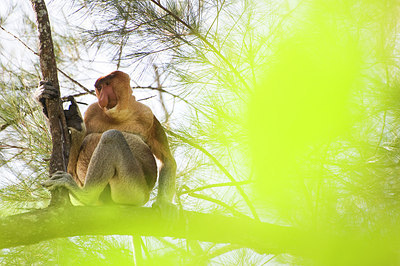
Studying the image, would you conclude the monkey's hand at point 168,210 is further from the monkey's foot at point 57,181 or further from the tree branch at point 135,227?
the monkey's foot at point 57,181

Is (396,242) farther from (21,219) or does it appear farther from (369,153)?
(21,219)

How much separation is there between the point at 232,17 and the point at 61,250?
1778 millimetres

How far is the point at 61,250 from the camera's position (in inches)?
125

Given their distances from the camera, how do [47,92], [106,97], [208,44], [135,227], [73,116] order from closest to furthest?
[135,227], [47,92], [73,116], [106,97], [208,44]

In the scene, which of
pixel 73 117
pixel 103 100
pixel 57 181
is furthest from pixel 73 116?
pixel 57 181

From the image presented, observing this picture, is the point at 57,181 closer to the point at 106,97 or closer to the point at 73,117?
the point at 73,117

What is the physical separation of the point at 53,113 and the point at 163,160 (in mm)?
860

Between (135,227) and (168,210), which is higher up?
(168,210)

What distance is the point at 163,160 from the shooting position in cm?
307

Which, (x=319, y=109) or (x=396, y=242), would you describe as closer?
(x=396, y=242)

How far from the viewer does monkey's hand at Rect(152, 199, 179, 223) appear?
239 centimetres

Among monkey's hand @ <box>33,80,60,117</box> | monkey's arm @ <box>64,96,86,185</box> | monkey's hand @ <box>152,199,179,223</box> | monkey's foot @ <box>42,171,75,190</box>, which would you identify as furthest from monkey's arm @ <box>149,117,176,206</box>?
monkey's hand @ <box>33,80,60,117</box>

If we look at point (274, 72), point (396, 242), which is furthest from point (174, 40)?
point (396, 242)

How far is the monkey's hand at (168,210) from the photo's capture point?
239 cm
